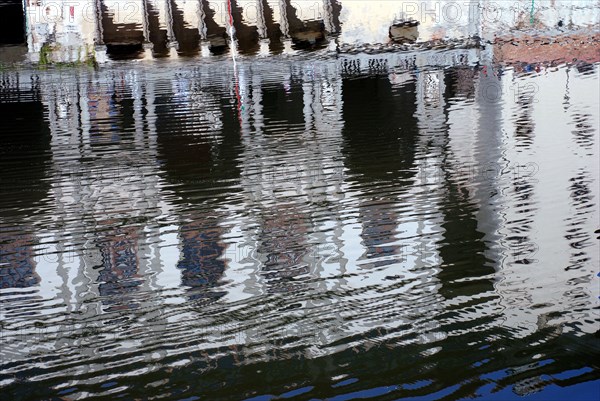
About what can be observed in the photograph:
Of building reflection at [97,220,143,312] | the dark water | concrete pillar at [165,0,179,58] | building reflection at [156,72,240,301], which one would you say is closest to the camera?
the dark water

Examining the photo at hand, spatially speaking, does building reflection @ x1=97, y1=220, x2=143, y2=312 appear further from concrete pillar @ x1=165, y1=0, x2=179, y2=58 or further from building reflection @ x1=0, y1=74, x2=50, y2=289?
concrete pillar @ x1=165, y1=0, x2=179, y2=58

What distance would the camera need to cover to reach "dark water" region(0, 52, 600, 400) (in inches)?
106

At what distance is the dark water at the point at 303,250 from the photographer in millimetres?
2705

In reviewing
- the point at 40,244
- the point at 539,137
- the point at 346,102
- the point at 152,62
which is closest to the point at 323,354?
the point at 40,244

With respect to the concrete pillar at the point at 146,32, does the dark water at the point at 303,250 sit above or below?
below

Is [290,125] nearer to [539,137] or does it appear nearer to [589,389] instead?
[539,137]

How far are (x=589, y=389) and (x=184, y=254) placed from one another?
203cm

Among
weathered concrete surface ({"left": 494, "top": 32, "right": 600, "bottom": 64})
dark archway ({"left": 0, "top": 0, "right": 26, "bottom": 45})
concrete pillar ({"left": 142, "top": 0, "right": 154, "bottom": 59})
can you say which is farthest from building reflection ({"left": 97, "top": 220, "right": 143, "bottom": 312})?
dark archway ({"left": 0, "top": 0, "right": 26, "bottom": 45})

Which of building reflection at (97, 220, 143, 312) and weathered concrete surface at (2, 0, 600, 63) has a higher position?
weathered concrete surface at (2, 0, 600, 63)

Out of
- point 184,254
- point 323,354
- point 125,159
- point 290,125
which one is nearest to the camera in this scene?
point 323,354

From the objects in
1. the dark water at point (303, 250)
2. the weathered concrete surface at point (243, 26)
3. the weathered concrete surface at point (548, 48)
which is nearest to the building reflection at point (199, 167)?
the dark water at point (303, 250)

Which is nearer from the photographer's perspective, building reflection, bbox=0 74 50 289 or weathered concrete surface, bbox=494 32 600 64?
building reflection, bbox=0 74 50 289

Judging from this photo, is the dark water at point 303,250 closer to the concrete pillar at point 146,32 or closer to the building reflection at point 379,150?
the building reflection at point 379,150

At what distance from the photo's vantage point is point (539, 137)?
243 inches
